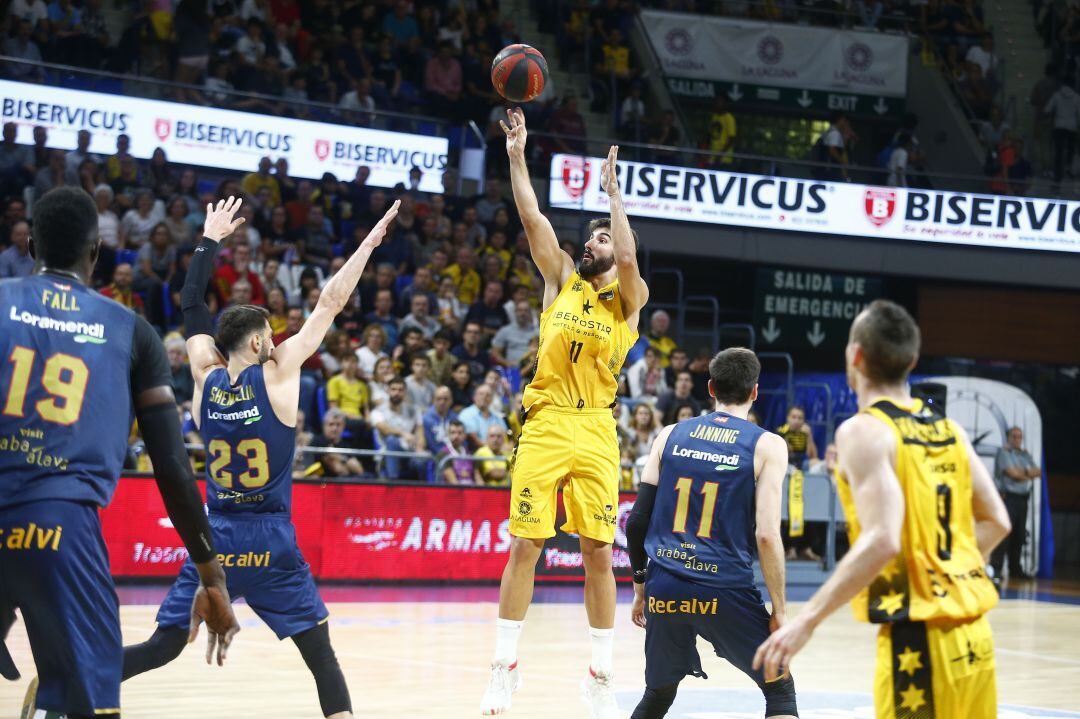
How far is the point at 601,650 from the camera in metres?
7.44

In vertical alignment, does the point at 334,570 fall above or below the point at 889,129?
below

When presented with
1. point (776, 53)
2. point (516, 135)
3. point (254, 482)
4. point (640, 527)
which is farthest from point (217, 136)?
point (640, 527)

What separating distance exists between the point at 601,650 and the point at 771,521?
1.74 metres

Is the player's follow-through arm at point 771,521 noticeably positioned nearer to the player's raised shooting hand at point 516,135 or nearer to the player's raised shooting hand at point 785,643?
the player's raised shooting hand at point 785,643

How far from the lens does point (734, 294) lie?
24.3m

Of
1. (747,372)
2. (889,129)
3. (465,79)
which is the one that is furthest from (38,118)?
(889,129)

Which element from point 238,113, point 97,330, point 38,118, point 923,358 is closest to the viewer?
point 97,330

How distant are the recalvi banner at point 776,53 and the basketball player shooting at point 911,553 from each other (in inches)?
817

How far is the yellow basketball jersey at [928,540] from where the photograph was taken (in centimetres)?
418

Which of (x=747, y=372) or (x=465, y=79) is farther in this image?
(x=465, y=79)

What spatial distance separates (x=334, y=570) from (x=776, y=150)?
14.0 m

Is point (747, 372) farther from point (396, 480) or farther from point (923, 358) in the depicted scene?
point (923, 358)

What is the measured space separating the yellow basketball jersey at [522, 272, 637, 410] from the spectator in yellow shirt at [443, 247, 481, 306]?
10805mm

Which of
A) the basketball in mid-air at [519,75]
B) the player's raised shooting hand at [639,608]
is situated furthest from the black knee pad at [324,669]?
the basketball in mid-air at [519,75]
